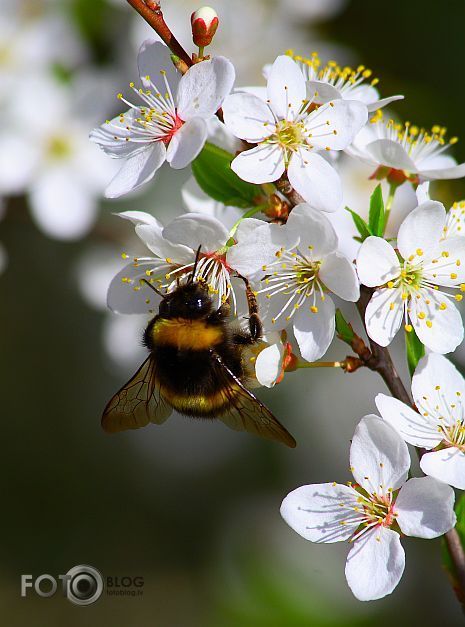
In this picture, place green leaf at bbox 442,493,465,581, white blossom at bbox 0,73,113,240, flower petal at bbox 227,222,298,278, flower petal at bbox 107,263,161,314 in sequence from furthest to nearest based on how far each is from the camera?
white blossom at bbox 0,73,113,240, flower petal at bbox 107,263,161,314, green leaf at bbox 442,493,465,581, flower petal at bbox 227,222,298,278

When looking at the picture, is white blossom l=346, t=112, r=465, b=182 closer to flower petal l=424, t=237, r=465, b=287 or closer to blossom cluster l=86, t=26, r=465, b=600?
blossom cluster l=86, t=26, r=465, b=600

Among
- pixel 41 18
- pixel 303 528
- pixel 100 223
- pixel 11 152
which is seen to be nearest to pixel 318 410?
pixel 100 223

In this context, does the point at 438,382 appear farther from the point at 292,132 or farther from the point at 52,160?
the point at 52,160

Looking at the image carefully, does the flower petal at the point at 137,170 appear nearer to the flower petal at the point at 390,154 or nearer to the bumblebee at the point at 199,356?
the bumblebee at the point at 199,356

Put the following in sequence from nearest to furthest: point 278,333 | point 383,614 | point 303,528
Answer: point 303,528 → point 278,333 → point 383,614

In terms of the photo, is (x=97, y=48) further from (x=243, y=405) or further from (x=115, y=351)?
(x=243, y=405)

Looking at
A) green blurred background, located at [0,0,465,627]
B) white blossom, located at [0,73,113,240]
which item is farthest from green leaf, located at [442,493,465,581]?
white blossom, located at [0,73,113,240]
